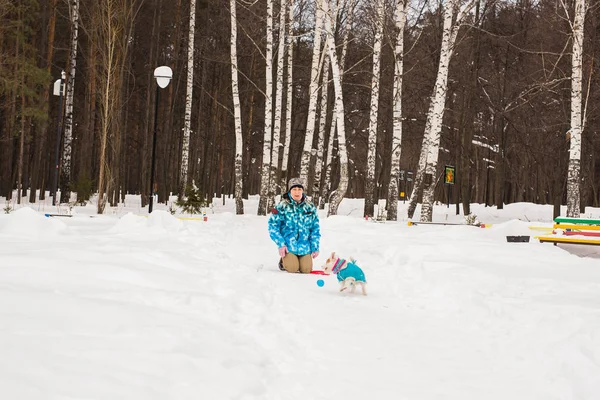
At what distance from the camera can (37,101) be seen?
2552cm

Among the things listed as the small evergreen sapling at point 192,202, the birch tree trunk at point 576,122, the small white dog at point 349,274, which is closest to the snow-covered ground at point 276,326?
the small white dog at point 349,274

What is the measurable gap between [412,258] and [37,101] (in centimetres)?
2276

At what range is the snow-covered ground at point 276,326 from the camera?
2906 mm

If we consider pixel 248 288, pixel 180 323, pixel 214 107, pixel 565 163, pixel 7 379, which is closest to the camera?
pixel 7 379

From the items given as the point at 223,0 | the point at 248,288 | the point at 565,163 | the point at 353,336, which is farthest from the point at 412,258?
the point at 223,0

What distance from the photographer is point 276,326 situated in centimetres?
448

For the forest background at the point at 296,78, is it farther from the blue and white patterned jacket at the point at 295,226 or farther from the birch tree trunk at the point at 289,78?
the blue and white patterned jacket at the point at 295,226

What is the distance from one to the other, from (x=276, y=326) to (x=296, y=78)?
2588 cm

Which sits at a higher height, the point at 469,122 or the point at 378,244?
the point at 469,122

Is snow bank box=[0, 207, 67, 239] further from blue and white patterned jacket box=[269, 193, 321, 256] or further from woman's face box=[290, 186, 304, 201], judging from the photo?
woman's face box=[290, 186, 304, 201]

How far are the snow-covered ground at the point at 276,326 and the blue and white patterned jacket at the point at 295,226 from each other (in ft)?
1.81

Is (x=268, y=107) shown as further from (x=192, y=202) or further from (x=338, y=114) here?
(x=192, y=202)

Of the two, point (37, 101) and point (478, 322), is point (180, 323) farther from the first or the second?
point (37, 101)

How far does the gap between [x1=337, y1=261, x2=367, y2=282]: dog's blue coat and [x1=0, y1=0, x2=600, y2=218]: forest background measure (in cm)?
978
